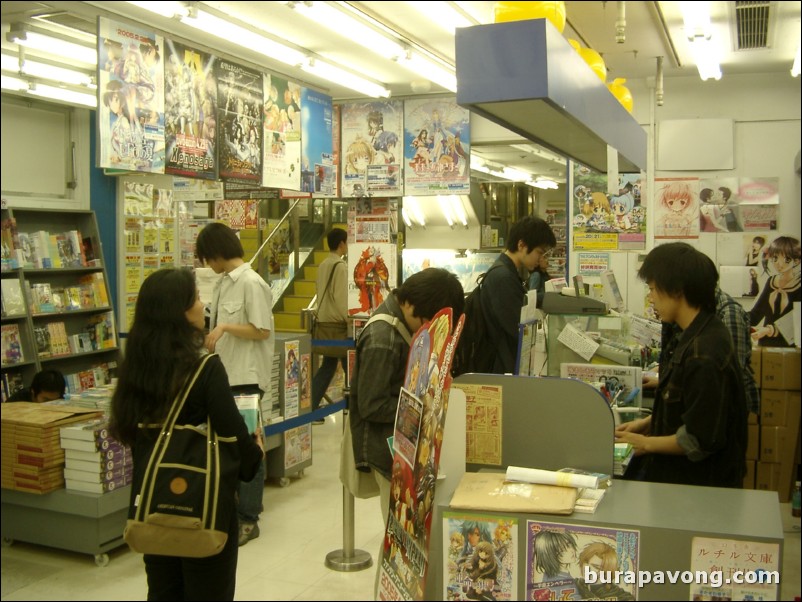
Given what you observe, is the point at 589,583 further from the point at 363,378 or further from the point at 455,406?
the point at 363,378

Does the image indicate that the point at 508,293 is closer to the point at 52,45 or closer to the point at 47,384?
the point at 47,384

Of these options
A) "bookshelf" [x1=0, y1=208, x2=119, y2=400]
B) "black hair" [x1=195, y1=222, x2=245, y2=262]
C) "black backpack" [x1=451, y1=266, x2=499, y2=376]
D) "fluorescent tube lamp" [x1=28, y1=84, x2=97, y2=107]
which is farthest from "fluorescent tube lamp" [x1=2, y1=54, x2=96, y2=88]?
"black backpack" [x1=451, y1=266, x2=499, y2=376]

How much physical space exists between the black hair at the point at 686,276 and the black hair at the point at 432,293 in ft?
2.31

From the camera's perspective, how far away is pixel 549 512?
80.0 inches

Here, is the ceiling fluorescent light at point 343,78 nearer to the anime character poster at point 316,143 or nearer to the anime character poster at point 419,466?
the anime character poster at point 316,143

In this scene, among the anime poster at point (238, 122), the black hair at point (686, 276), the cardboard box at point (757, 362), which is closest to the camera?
the black hair at point (686, 276)

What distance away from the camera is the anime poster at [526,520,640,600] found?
1979 millimetres

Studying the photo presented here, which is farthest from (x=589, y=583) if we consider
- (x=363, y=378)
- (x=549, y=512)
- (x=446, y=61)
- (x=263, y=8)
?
(x=446, y=61)

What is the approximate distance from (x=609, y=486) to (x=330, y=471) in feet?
13.6

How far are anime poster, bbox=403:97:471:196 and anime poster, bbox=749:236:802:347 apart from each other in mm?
2826

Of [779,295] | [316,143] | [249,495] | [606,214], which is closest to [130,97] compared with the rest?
[316,143]

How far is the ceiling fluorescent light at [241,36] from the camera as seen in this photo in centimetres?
479

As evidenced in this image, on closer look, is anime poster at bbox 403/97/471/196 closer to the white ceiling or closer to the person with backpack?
the white ceiling

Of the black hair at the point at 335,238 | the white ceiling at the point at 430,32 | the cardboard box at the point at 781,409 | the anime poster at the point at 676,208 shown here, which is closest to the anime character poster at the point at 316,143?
the white ceiling at the point at 430,32
